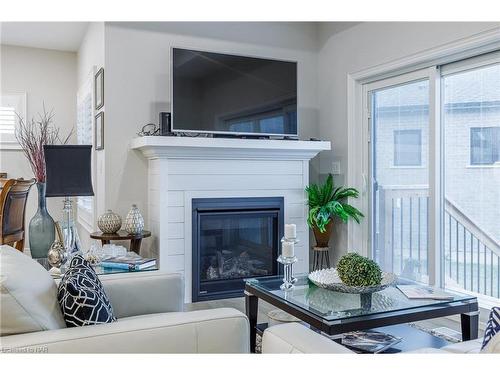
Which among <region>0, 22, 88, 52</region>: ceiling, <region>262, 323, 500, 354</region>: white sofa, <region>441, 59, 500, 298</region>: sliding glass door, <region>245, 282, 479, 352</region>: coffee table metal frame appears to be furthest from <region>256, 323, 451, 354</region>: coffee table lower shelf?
<region>0, 22, 88, 52</region>: ceiling

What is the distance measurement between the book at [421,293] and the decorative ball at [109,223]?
2.25 m

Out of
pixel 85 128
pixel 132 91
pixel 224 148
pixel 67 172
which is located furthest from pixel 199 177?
pixel 85 128

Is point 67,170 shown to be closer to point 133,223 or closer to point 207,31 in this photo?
point 133,223

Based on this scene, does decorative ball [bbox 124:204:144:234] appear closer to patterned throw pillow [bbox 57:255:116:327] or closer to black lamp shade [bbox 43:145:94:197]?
black lamp shade [bbox 43:145:94:197]

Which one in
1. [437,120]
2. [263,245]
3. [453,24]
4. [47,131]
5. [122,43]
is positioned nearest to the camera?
[453,24]

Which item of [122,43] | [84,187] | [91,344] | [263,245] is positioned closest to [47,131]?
[122,43]

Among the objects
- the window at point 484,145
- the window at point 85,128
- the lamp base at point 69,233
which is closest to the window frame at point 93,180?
the window at point 85,128

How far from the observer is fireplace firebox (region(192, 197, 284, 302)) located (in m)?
4.08

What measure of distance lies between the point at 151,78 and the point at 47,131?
101 inches

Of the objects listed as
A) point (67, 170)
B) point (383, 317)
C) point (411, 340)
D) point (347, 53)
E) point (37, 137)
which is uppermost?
point (347, 53)

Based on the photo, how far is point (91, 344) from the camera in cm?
139

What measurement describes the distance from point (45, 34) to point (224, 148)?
292 centimetres

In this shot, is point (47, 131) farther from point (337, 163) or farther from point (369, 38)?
point (369, 38)

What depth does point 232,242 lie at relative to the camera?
429cm
